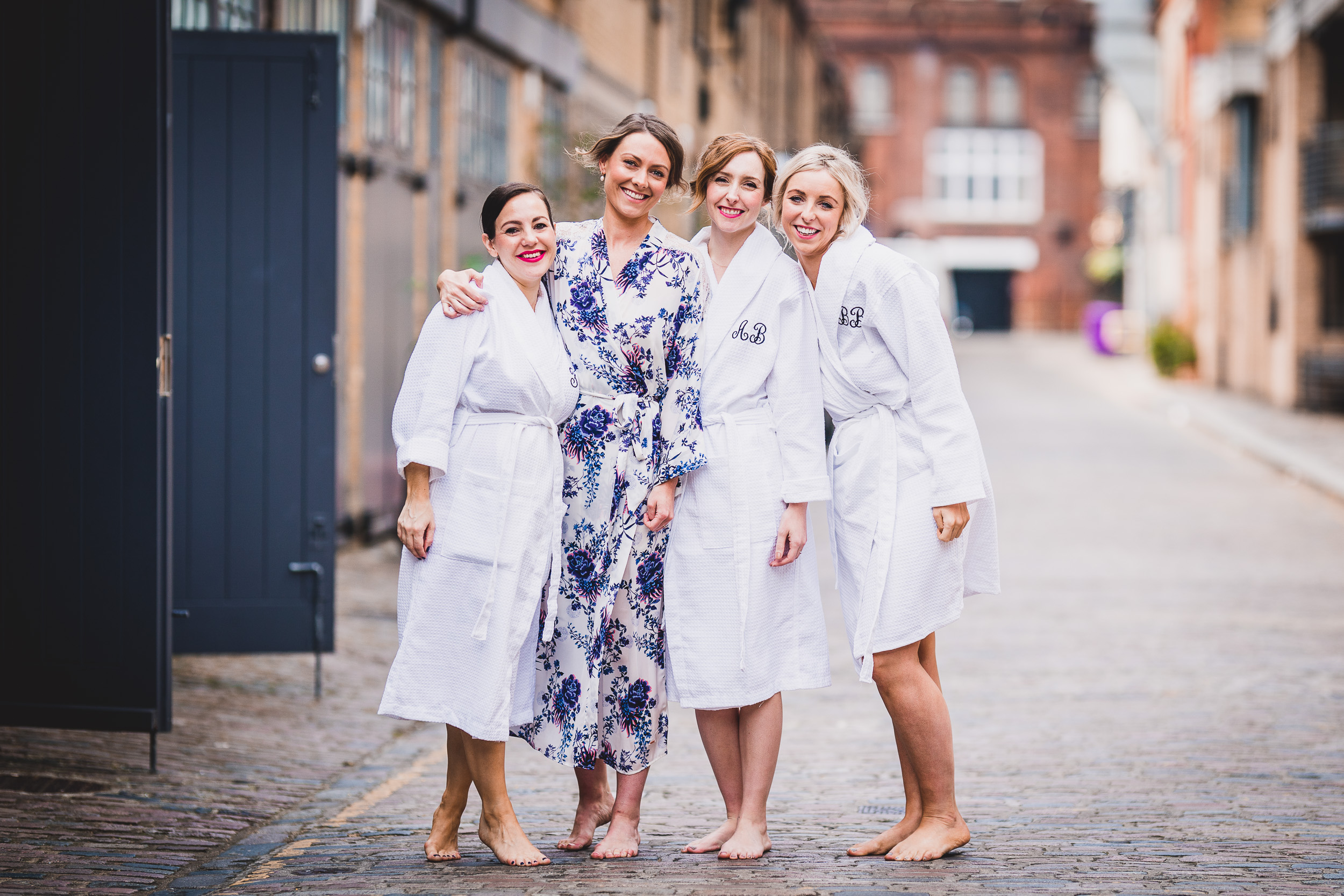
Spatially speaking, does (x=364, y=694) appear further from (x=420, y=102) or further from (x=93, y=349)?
(x=420, y=102)

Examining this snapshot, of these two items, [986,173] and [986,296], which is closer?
[986,173]

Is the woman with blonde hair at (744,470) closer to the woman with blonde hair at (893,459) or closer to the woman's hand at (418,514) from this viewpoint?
the woman with blonde hair at (893,459)

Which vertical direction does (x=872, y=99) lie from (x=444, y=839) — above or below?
above

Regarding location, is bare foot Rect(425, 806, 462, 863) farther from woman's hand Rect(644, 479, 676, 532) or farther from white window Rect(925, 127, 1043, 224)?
white window Rect(925, 127, 1043, 224)

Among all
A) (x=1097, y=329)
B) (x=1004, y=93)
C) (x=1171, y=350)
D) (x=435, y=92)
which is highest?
(x=1004, y=93)

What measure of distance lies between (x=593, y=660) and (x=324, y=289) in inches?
108

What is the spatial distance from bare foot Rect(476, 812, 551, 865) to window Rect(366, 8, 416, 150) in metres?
7.32

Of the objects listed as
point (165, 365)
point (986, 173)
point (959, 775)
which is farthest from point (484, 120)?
point (986, 173)

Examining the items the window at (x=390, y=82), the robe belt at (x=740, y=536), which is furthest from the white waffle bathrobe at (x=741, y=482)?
the window at (x=390, y=82)

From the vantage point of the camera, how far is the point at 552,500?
4055 millimetres

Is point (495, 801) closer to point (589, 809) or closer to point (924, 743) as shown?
point (589, 809)

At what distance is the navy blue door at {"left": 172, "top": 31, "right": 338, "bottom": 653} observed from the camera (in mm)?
6160

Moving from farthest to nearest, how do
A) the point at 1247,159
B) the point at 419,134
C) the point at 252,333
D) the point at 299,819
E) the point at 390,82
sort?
the point at 1247,159, the point at 419,134, the point at 390,82, the point at 252,333, the point at 299,819

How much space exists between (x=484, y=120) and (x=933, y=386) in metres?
10.1
